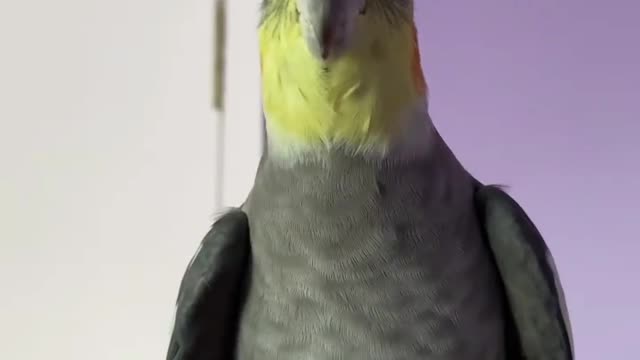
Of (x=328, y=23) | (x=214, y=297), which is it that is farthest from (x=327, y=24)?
(x=214, y=297)

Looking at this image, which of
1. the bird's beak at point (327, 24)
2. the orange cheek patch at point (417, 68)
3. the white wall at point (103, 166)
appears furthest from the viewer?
the white wall at point (103, 166)

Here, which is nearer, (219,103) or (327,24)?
(327,24)

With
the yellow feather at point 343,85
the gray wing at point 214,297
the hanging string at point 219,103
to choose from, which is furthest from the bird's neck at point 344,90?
the hanging string at point 219,103

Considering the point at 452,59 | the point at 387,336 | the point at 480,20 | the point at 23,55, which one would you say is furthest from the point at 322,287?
the point at 480,20

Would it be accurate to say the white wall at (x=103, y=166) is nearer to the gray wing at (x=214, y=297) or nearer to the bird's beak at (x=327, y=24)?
the gray wing at (x=214, y=297)

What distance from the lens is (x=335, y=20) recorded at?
1.93ft

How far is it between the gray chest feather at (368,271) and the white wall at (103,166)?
387mm

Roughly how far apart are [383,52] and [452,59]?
878mm

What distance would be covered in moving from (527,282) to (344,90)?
9.7 inches

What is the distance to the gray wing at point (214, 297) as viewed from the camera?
75cm

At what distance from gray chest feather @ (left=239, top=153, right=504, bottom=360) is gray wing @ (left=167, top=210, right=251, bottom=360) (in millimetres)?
53

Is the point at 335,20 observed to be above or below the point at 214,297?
above

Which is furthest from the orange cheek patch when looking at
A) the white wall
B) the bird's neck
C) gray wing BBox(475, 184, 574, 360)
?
the white wall

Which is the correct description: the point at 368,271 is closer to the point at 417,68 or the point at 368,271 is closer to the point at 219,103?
the point at 417,68
